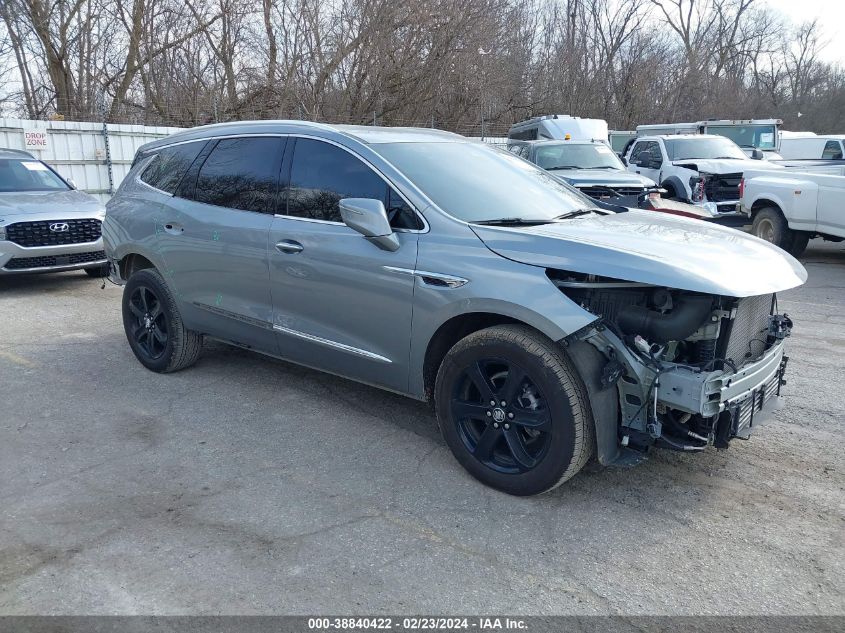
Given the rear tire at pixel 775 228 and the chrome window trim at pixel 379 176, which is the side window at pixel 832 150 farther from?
the chrome window trim at pixel 379 176

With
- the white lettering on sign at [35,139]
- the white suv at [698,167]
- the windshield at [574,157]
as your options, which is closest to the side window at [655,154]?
the white suv at [698,167]

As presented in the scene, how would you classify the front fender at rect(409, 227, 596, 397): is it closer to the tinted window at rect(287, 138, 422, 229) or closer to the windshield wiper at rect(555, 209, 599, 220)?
the tinted window at rect(287, 138, 422, 229)

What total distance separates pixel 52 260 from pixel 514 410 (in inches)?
291

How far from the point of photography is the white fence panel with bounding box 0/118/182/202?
13.4m

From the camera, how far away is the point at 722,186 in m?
14.5

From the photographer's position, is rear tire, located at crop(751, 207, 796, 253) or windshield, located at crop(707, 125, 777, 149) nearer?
rear tire, located at crop(751, 207, 796, 253)

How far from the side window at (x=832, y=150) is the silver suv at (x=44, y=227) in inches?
711

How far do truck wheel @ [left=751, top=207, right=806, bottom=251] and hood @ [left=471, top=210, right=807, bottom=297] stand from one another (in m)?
7.82

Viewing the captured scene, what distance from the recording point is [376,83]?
73.7ft

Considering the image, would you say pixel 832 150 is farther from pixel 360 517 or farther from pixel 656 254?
pixel 360 517

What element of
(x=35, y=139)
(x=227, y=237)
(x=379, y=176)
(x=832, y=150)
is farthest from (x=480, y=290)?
(x=832, y=150)

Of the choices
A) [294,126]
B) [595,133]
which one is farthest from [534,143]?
[294,126]

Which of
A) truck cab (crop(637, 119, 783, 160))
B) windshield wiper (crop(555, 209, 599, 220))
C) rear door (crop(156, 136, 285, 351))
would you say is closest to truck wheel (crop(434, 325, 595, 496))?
windshield wiper (crop(555, 209, 599, 220))

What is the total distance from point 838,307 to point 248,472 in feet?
22.7
